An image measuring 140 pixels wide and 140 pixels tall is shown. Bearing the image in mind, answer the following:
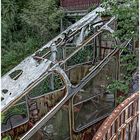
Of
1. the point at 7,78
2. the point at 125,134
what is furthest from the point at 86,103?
the point at 125,134

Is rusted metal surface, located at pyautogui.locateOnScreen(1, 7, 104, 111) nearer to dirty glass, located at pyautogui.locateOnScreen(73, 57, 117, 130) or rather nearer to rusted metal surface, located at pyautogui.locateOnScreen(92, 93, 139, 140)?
dirty glass, located at pyautogui.locateOnScreen(73, 57, 117, 130)

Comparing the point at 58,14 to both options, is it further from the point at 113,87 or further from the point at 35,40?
the point at 113,87

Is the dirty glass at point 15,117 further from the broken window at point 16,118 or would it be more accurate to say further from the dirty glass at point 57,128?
the dirty glass at point 57,128

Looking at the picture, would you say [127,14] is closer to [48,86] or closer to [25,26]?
[48,86]

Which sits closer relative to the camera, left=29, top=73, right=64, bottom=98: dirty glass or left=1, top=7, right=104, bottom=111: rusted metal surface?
left=1, top=7, right=104, bottom=111: rusted metal surface

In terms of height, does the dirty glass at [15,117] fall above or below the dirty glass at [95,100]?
below

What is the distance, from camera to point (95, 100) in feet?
22.3

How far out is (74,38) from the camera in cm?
755

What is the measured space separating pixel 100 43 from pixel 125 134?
201 inches

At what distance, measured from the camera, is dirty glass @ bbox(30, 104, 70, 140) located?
5.70 m

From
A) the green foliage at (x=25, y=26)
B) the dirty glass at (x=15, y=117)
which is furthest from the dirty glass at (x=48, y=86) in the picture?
the green foliage at (x=25, y=26)

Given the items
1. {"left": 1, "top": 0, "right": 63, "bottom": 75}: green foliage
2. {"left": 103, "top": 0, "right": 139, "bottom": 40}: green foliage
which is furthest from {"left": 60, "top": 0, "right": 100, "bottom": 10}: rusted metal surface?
{"left": 103, "top": 0, "right": 139, "bottom": 40}: green foliage

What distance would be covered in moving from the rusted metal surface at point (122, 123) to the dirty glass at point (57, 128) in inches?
99.2

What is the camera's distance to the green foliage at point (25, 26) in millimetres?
10766
